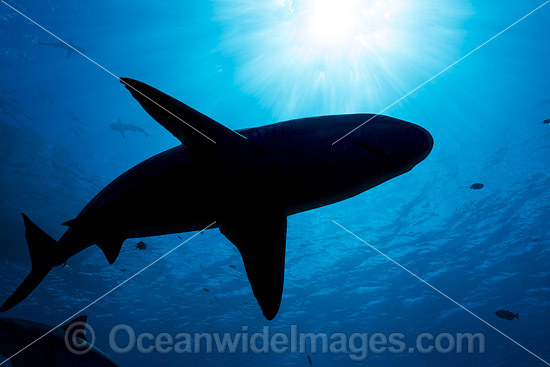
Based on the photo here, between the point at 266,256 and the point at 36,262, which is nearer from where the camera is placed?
the point at 266,256

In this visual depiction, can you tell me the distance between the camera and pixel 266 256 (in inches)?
83.0

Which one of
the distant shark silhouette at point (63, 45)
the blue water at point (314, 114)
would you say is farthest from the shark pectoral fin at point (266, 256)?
the distant shark silhouette at point (63, 45)

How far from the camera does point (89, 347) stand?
4.71 metres

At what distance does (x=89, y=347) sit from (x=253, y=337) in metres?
40.6

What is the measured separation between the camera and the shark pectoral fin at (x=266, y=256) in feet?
6.82

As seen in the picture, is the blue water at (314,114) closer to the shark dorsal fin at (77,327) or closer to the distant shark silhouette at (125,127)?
the distant shark silhouette at (125,127)

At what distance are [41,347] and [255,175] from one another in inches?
205

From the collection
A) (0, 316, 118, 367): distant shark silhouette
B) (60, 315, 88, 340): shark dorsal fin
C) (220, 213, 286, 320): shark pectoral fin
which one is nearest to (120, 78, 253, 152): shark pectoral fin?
(220, 213, 286, 320): shark pectoral fin

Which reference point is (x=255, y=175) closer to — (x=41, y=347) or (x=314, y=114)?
(x=41, y=347)

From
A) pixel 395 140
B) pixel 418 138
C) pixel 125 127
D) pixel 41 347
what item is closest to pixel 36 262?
pixel 41 347

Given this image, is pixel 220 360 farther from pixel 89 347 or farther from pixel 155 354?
pixel 89 347

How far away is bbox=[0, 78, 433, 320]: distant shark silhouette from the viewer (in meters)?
1.67

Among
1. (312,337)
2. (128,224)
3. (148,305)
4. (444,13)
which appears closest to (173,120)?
(128,224)

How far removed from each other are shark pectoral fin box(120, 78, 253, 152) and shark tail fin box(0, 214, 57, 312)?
273 centimetres
